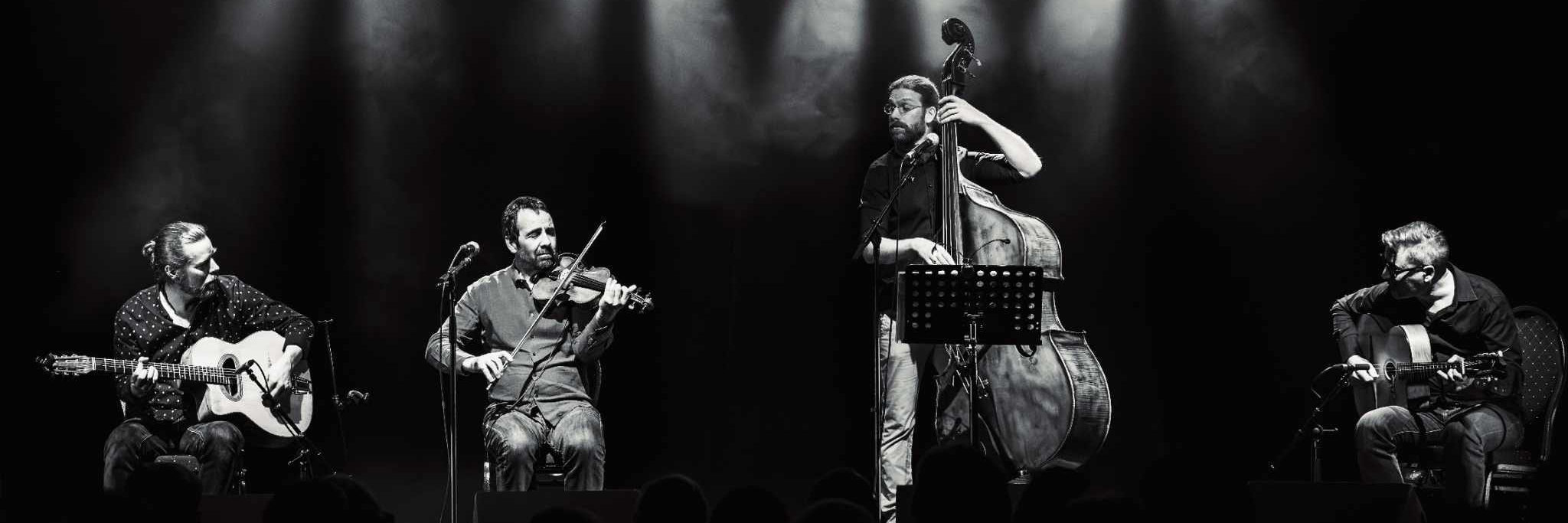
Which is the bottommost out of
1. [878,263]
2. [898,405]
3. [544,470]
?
[544,470]

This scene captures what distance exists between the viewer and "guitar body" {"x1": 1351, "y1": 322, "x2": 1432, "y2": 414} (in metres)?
5.37

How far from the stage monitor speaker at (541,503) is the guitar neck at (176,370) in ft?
7.41

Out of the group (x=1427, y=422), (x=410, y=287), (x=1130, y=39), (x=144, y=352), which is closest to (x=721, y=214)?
(x=410, y=287)

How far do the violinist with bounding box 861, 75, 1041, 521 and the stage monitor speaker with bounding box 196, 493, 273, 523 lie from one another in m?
2.31

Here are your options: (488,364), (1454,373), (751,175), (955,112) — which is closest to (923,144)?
(955,112)

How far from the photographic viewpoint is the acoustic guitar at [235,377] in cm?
507

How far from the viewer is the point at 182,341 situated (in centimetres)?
523

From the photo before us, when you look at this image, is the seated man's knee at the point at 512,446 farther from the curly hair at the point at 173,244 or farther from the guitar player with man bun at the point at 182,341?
the curly hair at the point at 173,244

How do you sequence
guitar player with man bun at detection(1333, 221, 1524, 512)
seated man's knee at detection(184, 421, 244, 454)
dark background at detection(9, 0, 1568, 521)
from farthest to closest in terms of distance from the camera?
dark background at detection(9, 0, 1568, 521), guitar player with man bun at detection(1333, 221, 1524, 512), seated man's knee at detection(184, 421, 244, 454)

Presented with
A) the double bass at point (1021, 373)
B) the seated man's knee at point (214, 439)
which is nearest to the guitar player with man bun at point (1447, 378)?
the double bass at point (1021, 373)

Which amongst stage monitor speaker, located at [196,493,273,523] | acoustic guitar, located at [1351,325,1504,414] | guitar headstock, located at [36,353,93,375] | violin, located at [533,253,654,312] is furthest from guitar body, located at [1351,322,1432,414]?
guitar headstock, located at [36,353,93,375]

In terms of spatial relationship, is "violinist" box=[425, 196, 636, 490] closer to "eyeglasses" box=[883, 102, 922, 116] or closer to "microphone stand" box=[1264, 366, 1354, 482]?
"eyeglasses" box=[883, 102, 922, 116]

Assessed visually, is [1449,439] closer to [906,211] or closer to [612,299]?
[906,211]

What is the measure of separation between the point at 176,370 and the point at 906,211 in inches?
126
